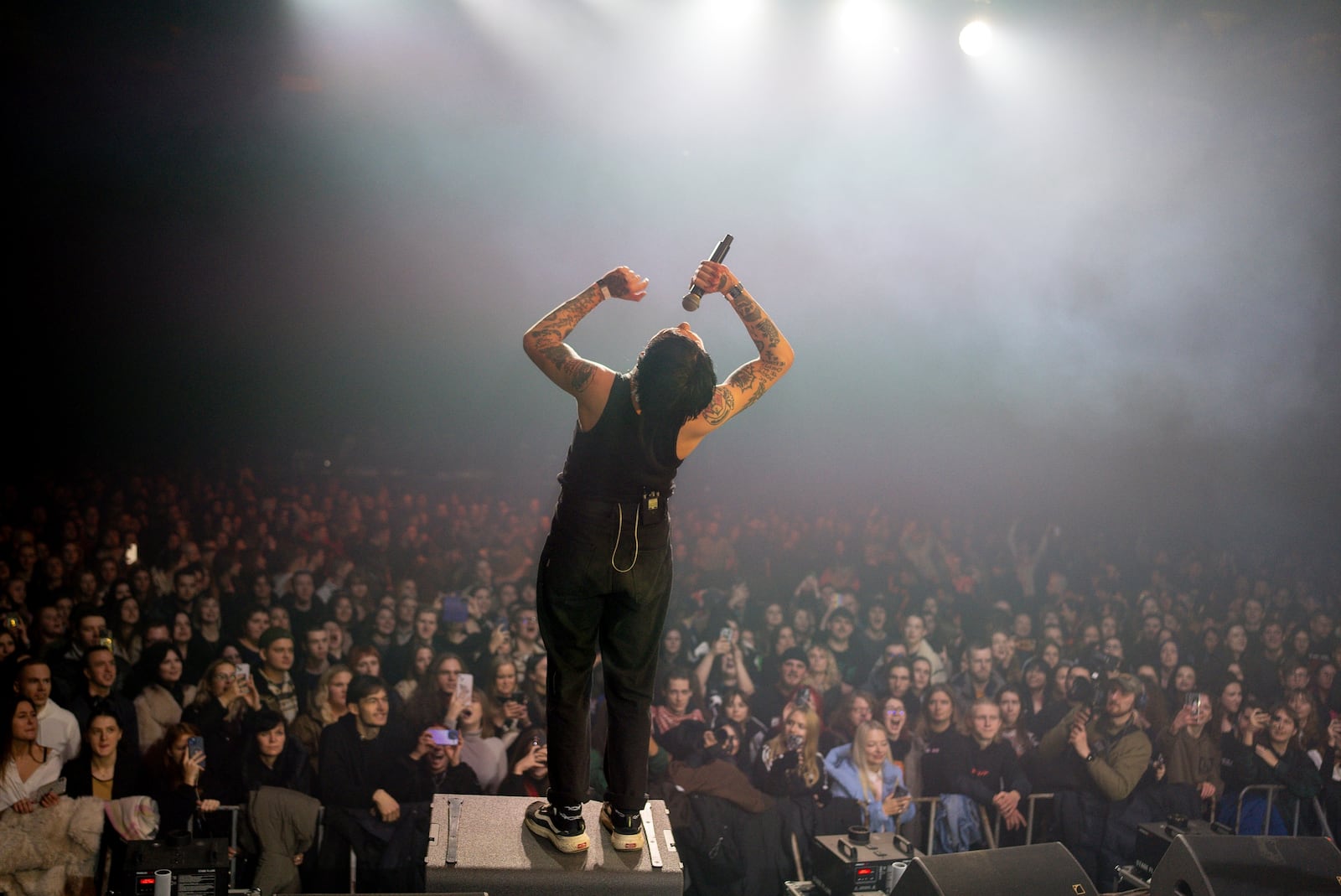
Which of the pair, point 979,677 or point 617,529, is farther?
point 979,677

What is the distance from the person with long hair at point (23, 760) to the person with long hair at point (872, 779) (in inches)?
120

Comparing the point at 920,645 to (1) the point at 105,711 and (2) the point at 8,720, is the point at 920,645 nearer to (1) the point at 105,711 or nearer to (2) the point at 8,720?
(1) the point at 105,711

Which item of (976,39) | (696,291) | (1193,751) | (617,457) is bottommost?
(1193,751)

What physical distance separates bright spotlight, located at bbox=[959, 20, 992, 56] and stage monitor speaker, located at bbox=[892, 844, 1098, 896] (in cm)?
578

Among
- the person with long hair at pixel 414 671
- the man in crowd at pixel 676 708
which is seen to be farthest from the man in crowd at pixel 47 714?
the man in crowd at pixel 676 708

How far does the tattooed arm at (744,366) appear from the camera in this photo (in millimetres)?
2081

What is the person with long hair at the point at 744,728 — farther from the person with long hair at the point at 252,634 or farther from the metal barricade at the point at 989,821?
the person with long hair at the point at 252,634

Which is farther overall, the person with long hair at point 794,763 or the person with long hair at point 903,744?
the person with long hair at point 903,744

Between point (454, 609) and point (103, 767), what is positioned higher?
point (454, 609)

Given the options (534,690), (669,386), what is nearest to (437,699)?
(534,690)

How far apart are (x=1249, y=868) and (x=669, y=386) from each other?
5.86 feet

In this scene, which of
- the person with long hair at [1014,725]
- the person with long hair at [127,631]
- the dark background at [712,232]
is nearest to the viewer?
the person with long hair at [127,631]

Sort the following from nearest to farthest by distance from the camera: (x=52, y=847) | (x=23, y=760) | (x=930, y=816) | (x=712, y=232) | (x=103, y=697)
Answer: (x=52, y=847), (x=23, y=760), (x=103, y=697), (x=930, y=816), (x=712, y=232)

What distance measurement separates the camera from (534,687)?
13.7 feet
